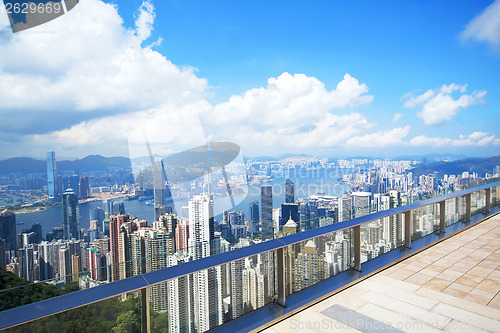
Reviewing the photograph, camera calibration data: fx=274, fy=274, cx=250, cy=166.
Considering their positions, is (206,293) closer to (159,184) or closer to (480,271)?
(480,271)

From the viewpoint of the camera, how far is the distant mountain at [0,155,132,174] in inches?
310

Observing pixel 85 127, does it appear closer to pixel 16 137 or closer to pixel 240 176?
pixel 16 137

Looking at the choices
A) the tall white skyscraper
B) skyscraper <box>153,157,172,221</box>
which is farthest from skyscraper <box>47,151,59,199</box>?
the tall white skyscraper

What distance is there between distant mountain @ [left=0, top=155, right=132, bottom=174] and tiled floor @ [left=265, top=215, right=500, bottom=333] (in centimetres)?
878

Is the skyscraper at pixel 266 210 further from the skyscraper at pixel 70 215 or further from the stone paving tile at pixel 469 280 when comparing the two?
the skyscraper at pixel 70 215

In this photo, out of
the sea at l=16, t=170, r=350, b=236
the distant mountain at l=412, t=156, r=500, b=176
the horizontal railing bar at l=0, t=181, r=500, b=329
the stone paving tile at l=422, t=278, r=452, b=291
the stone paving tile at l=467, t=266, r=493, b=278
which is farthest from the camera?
the distant mountain at l=412, t=156, r=500, b=176

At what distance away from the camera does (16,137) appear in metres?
9.00

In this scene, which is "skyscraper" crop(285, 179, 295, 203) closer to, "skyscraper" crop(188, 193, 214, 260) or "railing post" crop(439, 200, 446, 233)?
"skyscraper" crop(188, 193, 214, 260)

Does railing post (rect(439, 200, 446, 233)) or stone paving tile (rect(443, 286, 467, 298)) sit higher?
railing post (rect(439, 200, 446, 233))

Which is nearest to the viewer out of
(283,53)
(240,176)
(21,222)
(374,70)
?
(21,222)

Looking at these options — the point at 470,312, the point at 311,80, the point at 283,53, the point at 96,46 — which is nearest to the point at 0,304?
the point at 470,312

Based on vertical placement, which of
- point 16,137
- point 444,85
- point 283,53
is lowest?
point 16,137

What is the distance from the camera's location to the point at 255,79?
65.4 feet

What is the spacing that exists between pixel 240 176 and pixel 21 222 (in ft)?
26.1
